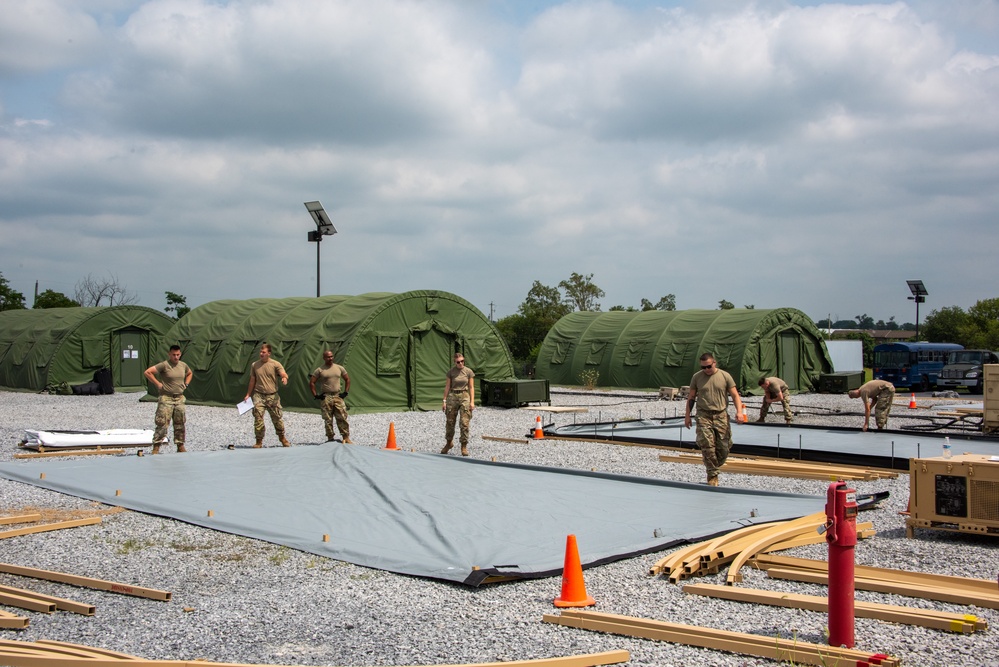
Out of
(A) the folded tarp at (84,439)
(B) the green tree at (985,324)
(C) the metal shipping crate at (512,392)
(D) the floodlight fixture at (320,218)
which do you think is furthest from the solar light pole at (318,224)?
(B) the green tree at (985,324)

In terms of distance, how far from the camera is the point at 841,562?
510 centimetres

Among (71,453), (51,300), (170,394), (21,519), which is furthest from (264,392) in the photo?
(51,300)

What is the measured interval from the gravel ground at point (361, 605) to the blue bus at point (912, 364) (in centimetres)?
2634

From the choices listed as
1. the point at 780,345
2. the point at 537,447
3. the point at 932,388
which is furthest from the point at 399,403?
the point at 932,388

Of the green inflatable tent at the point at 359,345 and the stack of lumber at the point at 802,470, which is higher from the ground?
the green inflatable tent at the point at 359,345

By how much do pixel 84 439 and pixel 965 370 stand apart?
2904 centimetres

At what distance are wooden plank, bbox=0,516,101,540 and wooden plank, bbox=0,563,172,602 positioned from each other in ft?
4.00

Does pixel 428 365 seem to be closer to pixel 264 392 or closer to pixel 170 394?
pixel 264 392

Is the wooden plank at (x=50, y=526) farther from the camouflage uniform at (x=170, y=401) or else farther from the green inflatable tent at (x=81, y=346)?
the green inflatable tent at (x=81, y=346)

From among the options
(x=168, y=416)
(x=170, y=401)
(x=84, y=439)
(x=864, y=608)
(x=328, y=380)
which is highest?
(x=328, y=380)

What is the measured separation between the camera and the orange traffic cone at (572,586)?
6.05 m

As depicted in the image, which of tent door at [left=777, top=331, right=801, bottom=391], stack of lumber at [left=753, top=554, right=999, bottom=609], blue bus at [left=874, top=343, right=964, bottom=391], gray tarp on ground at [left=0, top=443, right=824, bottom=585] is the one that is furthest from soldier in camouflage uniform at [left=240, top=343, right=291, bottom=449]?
blue bus at [left=874, top=343, right=964, bottom=391]

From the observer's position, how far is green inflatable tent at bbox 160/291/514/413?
21766mm

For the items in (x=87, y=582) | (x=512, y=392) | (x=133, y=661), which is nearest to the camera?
(x=133, y=661)
